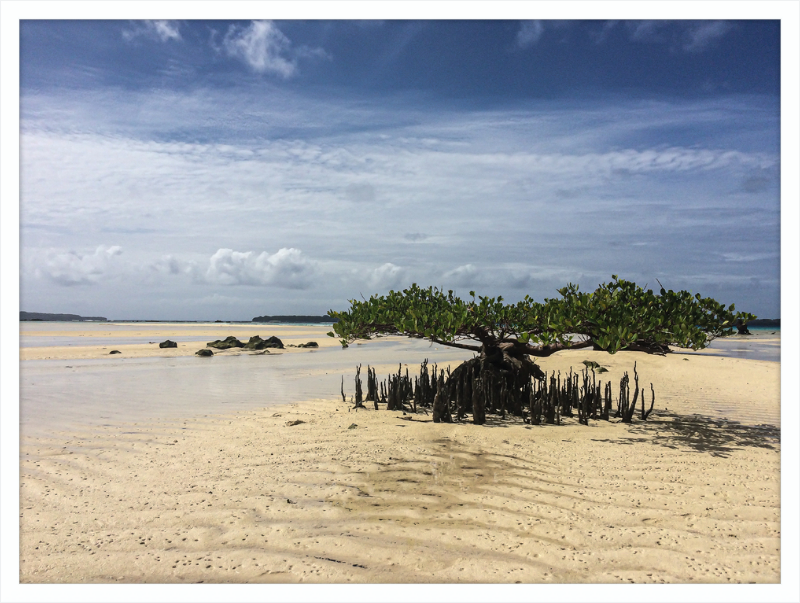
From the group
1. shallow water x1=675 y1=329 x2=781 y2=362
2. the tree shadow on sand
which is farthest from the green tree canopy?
shallow water x1=675 y1=329 x2=781 y2=362

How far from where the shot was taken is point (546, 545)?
365 cm

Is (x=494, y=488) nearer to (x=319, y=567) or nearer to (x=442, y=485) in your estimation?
(x=442, y=485)

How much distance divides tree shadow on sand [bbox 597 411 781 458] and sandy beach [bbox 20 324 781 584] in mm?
48

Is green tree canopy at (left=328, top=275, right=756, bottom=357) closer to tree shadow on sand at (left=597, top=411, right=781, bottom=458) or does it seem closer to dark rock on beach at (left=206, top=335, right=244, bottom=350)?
tree shadow on sand at (left=597, top=411, right=781, bottom=458)

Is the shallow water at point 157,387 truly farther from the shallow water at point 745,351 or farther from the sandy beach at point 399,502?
the shallow water at point 745,351

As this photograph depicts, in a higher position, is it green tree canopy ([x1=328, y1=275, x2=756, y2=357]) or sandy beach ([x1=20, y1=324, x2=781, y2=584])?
green tree canopy ([x1=328, y1=275, x2=756, y2=357])

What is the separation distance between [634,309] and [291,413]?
235 inches

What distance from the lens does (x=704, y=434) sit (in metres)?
7.20

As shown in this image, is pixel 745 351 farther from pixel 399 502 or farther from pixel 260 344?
pixel 399 502

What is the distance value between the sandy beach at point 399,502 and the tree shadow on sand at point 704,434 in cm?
5

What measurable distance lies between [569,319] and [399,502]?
3.51m

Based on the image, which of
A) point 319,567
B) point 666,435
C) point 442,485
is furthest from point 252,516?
point 666,435

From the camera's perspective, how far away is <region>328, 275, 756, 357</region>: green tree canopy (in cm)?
646

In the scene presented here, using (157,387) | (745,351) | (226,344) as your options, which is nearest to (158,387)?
(157,387)
